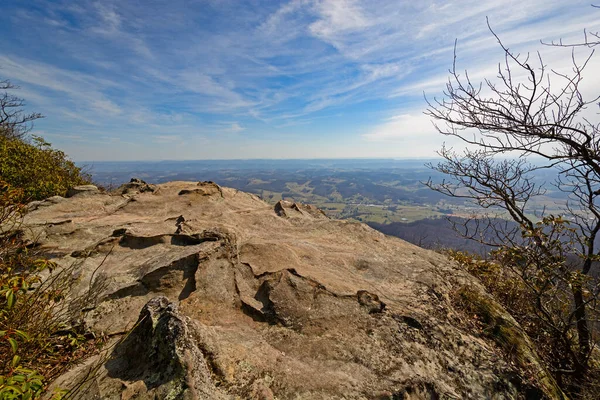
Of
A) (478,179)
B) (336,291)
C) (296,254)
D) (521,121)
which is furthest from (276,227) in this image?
(521,121)

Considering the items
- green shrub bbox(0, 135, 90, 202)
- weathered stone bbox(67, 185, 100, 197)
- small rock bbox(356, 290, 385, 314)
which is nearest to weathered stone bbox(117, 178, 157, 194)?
weathered stone bbox(67, 185, 100, 197)

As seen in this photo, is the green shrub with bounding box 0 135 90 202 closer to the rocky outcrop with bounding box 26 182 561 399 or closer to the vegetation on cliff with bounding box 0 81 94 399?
the rocky outcrop with bounding box 26 182 561 399

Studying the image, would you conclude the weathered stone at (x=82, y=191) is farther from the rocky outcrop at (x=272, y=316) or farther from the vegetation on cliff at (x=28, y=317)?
the vegetation on cliff at (x=28, y=317)

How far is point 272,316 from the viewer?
6.01 meters

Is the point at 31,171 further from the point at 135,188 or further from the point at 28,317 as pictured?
the point at 28,317

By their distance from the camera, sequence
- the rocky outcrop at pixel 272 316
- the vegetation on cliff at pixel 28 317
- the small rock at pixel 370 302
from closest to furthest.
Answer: the vegetation on cliff at pixel 28 317
the rocky outcrop at pixel 272 316
the small rock at pixel 370 302

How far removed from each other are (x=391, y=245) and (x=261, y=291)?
584cm

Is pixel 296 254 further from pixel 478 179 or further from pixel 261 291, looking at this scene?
pixel 478 179

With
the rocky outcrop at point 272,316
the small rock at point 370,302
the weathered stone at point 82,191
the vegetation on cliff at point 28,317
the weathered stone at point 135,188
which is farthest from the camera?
the weathered stone at point 135,188

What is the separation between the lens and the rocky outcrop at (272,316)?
13.8ft

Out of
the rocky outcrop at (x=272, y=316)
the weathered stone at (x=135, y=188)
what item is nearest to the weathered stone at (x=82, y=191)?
the weathered stone at (x=135, y=188)

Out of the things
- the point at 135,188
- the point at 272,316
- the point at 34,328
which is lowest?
the point at 272,316

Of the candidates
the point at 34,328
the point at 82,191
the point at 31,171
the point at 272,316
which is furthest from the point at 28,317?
the point at 31,171

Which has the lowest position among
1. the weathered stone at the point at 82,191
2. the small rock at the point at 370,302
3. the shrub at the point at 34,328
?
the small rock at the point at 370,302
